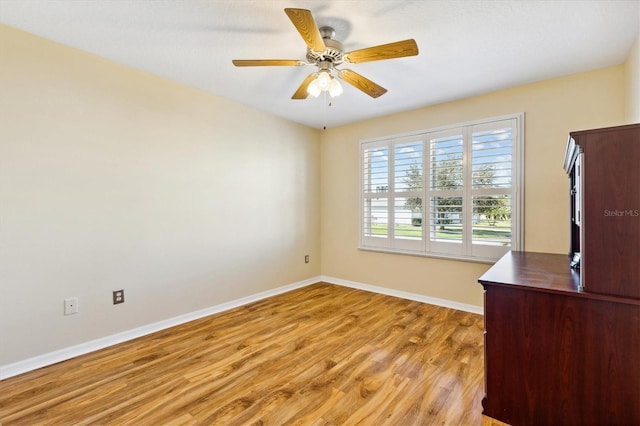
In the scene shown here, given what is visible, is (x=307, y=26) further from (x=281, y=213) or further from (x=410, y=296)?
(x=410, y=296)

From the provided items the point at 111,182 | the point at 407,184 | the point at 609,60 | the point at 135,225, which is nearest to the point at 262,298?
the point at 135,225

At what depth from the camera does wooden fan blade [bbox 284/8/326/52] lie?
1.47 meters

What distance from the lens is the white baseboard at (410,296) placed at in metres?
3.36

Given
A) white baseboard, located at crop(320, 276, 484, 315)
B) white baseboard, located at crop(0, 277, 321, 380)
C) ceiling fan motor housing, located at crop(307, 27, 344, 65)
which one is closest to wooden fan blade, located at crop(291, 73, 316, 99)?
ceiling fan motor housing, located at crop(307, 27, 344, 65)

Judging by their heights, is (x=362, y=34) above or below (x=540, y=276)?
above

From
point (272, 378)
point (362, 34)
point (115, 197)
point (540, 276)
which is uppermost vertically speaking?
point (362, 34)

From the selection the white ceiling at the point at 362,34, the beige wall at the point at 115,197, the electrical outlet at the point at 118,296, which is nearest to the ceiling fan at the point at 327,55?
the white ceiling at the point at 362,34

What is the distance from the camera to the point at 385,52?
1847 mm

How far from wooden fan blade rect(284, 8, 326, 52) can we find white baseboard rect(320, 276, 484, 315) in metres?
3.06

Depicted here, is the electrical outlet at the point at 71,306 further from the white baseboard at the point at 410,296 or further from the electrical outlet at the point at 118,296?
the white baseboard at the point at 410,296

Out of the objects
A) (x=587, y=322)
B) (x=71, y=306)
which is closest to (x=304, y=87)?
(x=587, y=322)

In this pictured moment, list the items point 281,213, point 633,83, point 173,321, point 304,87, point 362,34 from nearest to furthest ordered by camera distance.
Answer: point 362,34, point 633,83, point 304,87, point 173,321, point 281,213

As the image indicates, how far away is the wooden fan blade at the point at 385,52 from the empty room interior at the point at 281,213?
0.06 ft

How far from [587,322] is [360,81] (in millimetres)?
2020
